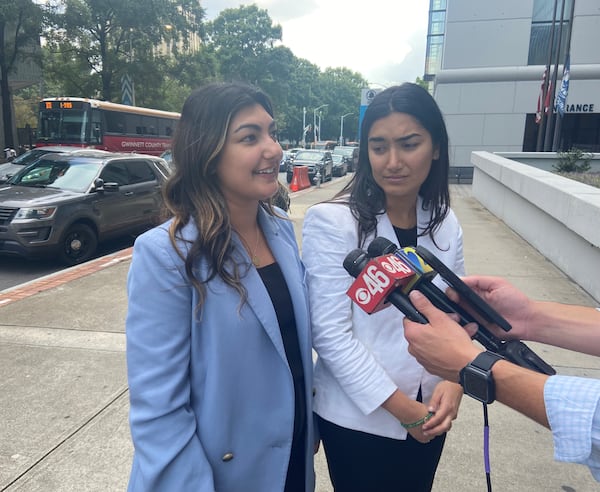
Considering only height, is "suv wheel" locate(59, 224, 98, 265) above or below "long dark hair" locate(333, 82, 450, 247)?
below

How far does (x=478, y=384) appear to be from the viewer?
119cm

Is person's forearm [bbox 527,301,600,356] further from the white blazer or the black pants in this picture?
the black pants

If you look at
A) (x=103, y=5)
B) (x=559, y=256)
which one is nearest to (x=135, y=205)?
(x=559, y=256)

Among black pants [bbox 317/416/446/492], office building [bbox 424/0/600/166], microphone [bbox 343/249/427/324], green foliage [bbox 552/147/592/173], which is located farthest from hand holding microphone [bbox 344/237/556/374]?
office building [bbox 424/0/600/166]

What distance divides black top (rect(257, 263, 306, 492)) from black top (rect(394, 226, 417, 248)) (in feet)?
1.61

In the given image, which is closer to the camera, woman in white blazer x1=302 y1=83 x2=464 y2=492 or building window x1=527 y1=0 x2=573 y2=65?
woman in white blazer x1=302 y1=83 x2=464 y2=492

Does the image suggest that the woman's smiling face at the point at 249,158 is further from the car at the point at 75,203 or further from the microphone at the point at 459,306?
the car at the point at 75,203

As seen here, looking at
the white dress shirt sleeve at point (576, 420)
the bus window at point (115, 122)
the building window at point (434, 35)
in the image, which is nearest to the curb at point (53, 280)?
the white dress shirt sleeve at point (576, 420)

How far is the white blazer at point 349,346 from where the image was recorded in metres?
1.57

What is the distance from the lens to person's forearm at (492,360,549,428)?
43.5 inches

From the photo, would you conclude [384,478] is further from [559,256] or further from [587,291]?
[559,256]

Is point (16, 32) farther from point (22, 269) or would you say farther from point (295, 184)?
point (22, 269)

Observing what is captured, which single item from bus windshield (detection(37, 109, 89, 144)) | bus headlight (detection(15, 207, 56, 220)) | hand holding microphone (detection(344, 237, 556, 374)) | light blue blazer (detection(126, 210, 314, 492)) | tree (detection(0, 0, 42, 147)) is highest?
tree (detection(0, 0, 42, 147))

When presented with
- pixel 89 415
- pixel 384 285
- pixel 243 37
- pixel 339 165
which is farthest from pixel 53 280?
pixel 243 37
